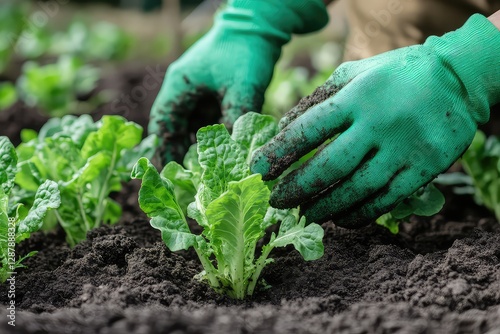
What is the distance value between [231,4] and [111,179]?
3.17 ft

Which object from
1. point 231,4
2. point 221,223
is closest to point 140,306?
point 221,223

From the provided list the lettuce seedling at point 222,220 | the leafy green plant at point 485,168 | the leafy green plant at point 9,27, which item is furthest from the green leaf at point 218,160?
the leafy green plant at point 9,27

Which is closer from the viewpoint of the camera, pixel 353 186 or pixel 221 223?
pixel 221 223

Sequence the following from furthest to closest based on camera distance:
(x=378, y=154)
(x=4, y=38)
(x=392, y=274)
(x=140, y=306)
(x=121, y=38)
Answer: (x=121, y=38)
(x=4, y=38)
(x=378, y=154)
(x=392, y=274)
(x=140, y=306)

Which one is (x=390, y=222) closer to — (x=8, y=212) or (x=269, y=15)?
(x=269, y=15)

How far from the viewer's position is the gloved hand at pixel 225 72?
2555 millimetres

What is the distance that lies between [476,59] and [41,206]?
1.40m

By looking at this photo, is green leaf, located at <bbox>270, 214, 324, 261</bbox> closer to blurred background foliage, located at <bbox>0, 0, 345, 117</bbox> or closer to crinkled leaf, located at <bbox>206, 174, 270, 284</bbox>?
crinkled leaf, located at <bbox>206, 174, 270, 284</bbox>

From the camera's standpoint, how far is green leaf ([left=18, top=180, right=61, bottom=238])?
186 centimetres

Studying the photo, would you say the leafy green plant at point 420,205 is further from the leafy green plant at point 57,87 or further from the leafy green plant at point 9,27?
the leafy green plant at point 9,27

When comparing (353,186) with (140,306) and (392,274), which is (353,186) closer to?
(392,274)

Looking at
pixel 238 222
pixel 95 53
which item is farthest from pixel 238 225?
pixel 95 53

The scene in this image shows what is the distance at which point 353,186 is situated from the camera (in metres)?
1.94

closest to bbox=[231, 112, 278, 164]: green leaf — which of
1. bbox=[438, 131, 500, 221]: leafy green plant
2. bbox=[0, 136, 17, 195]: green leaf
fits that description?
bbox=[0, 136, 17, 195]: green leaf
